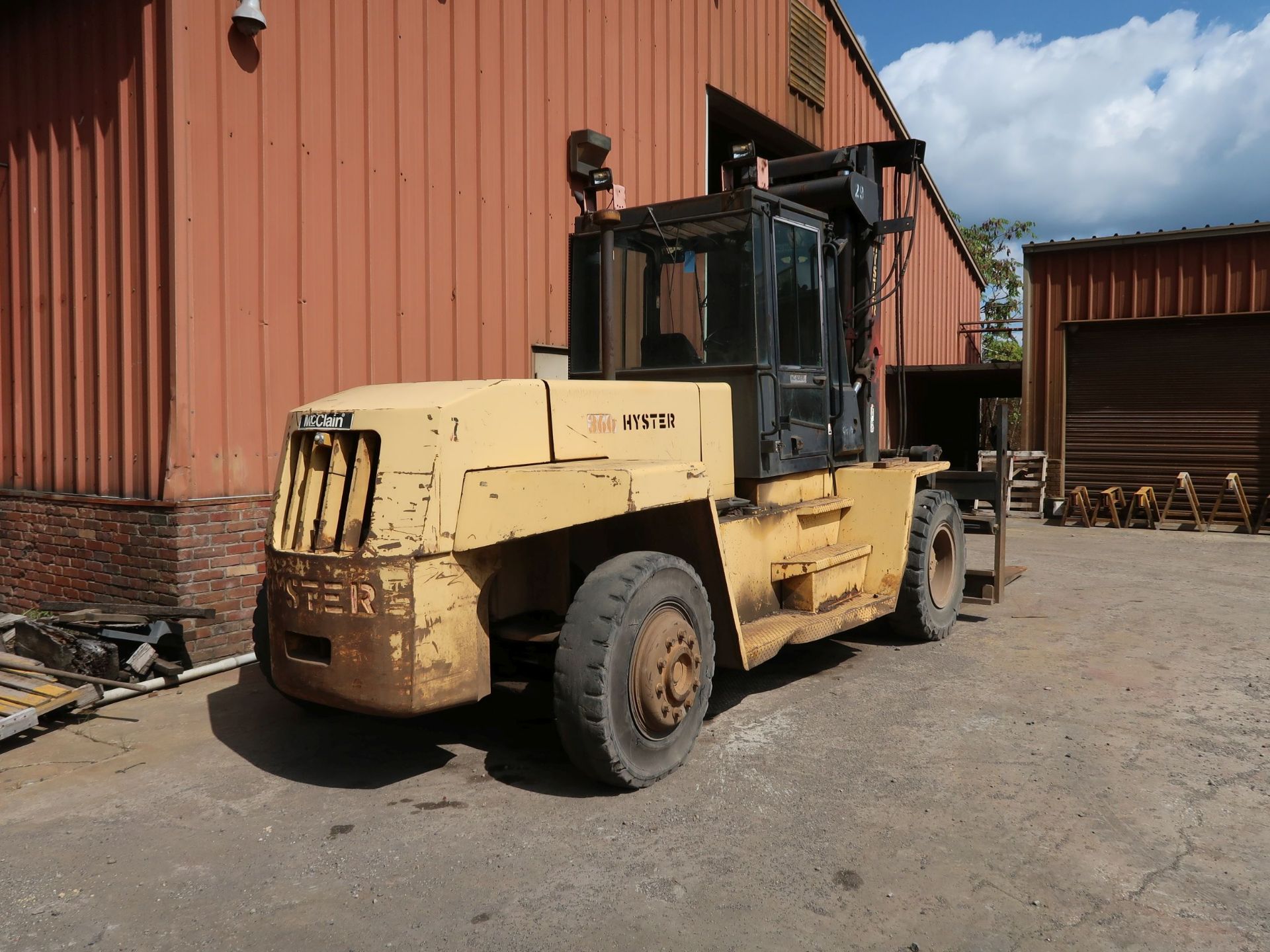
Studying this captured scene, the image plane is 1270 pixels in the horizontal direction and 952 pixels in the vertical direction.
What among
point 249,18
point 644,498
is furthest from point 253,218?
point 644,498

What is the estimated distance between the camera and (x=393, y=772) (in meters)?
4.84

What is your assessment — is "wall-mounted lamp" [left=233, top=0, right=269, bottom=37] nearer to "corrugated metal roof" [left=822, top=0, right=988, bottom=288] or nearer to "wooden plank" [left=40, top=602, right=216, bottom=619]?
"wooden plank" [left=40, top=602, right=216, bottom=619]

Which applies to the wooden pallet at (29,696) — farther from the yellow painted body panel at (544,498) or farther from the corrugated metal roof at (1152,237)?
the corrugated metal roof at (1152,237)

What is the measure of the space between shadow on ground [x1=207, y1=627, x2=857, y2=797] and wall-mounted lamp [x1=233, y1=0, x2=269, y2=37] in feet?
14.6

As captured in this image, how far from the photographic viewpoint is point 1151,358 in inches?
634

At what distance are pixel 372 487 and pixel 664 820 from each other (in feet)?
6.07

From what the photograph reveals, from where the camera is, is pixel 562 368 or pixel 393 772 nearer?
pixel 393 772

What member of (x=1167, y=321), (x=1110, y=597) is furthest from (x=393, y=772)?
(x=1167, y=321)

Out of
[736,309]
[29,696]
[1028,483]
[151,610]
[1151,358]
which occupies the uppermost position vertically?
[1151,358]

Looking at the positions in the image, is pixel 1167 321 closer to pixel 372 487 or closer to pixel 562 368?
pixel 562 368

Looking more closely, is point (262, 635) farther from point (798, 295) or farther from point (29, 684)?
point (798, 295)

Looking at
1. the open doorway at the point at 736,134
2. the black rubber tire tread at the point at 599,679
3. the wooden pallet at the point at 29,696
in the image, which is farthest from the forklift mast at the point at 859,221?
the open doorway at the point at 736,134

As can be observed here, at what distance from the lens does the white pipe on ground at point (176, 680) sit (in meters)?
6.04

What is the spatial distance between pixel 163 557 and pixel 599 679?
12.7 feet
